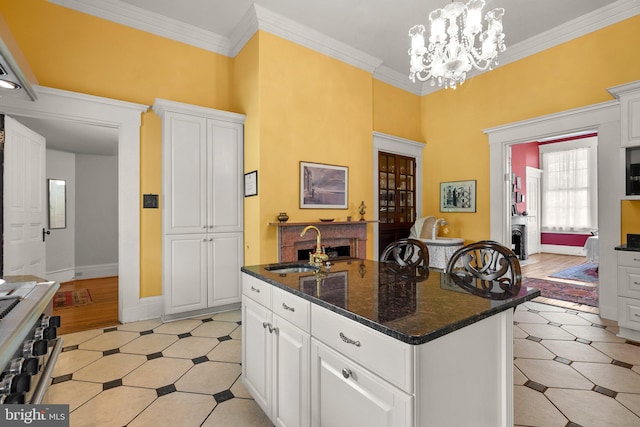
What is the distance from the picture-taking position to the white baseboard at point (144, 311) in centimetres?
353

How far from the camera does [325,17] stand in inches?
153

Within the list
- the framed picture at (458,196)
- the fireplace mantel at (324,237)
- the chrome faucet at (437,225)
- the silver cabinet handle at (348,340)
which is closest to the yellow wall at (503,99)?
the framed picture at (458,196)

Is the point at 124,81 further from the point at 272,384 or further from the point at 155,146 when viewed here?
the point at 272,384

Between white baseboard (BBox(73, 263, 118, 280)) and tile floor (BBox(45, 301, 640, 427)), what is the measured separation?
10.6 ft

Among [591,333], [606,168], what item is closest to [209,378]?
[591,333]

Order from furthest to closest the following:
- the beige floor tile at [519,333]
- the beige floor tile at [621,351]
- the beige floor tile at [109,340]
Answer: the beige floor tile at [519,333] < the beige floor tile at [109,340] < the beige floor tile at [621,351]

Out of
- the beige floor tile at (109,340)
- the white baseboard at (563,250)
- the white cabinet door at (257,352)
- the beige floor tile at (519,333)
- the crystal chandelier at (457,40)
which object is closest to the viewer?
the white cabinet door at (257,352)

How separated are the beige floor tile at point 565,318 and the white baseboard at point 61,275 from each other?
7373 millimetres

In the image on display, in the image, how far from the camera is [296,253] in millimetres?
3984

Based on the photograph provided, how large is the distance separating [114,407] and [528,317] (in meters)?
4.14

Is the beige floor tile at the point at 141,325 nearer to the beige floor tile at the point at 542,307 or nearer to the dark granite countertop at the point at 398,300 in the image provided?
the dark granite countertop at the point at 398,300

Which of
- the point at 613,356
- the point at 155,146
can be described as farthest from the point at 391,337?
the point at 155,146

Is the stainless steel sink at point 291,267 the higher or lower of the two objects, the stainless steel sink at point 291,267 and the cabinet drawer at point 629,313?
the higher

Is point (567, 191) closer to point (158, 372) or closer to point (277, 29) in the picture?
point (277, 29)
